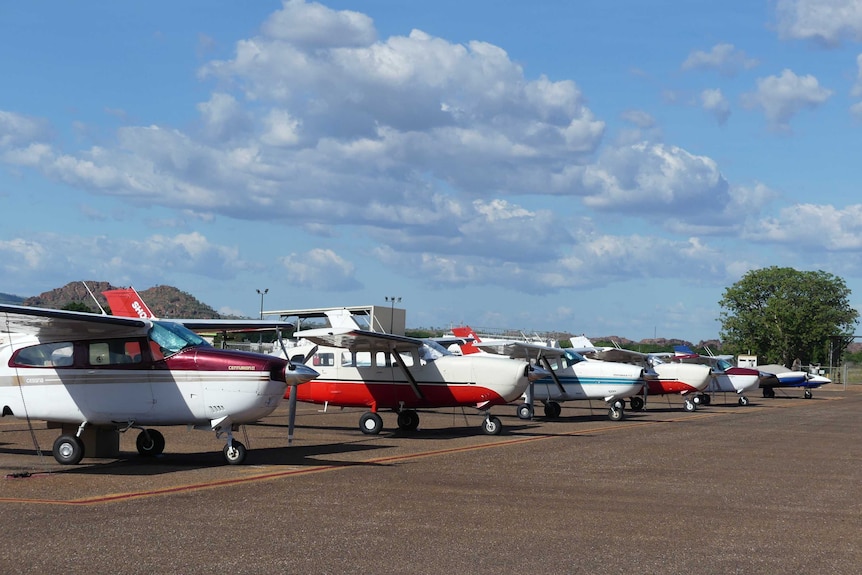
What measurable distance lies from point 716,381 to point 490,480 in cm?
3221

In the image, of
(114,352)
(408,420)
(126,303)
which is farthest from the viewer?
(126,303)

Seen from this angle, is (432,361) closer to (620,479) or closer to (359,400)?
(359,400)

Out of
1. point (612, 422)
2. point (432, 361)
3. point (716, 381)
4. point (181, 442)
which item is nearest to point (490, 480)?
point (181, 442)

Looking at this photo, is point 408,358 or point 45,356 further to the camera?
point 408,358

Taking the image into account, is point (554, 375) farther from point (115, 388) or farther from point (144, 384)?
point (115, 388)

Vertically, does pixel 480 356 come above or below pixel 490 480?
above

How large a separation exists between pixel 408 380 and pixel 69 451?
29.9 ft

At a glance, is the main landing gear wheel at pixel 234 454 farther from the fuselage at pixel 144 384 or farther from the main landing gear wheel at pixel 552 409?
the main landing gear wheel at pixel 552 409

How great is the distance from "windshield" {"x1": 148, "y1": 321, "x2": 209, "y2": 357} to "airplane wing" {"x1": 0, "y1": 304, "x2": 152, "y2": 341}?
6.7 inches

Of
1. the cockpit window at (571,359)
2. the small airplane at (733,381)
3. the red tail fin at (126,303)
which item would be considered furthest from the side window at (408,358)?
the small airplane at (733,381)

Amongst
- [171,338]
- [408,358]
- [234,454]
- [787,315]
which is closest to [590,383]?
[408,358]

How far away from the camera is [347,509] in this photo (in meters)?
10.7

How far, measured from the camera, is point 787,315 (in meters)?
104

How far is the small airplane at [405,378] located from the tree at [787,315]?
87.6 m
